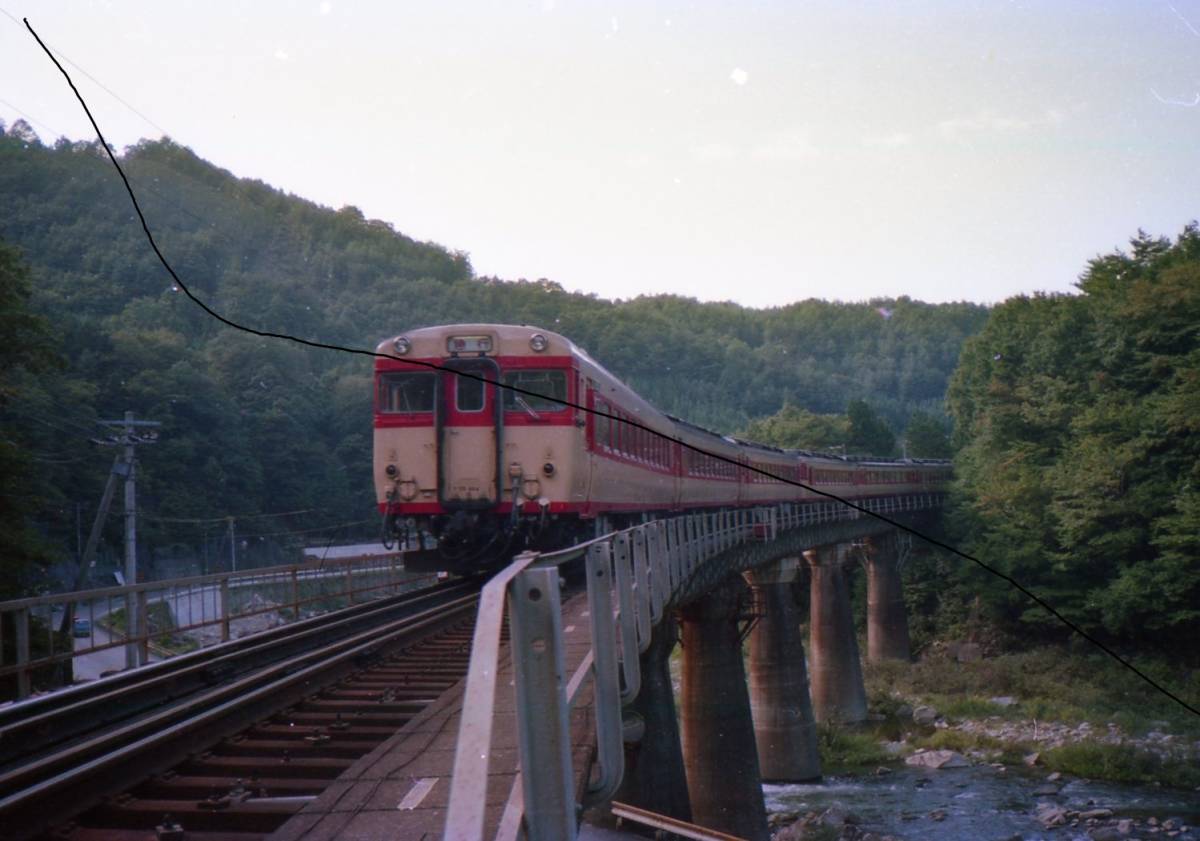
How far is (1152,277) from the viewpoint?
5256 cm

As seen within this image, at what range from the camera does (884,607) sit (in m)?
55.3

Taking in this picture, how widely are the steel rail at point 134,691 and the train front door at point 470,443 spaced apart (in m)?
3.49

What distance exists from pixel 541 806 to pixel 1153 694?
4155 cm

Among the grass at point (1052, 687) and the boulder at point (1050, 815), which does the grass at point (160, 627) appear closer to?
the boulder at point (1050, 815)

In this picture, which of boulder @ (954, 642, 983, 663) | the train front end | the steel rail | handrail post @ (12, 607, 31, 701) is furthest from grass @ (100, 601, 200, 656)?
boulder @ (954, 642, 983, 663)

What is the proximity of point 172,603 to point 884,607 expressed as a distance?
42133 millimetres

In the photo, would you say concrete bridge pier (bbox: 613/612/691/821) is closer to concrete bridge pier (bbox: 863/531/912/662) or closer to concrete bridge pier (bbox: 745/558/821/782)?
concrete bridge pier (bbox: 745/558/821/782)

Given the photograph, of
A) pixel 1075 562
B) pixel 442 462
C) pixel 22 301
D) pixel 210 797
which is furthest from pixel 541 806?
pixel 1075 562

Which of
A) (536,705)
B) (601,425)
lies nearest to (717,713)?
(601,425)

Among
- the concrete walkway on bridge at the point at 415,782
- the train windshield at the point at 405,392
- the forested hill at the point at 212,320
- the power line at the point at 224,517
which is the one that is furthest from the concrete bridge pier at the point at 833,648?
the concrete walkway on bridge at the point at 415,782

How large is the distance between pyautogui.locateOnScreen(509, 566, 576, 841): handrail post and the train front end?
42.7 ft

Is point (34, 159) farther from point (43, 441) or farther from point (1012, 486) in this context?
point (1012, 486)

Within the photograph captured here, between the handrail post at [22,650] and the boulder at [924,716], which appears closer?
the handrail post at [22,650]

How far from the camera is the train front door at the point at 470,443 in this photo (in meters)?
16.6
